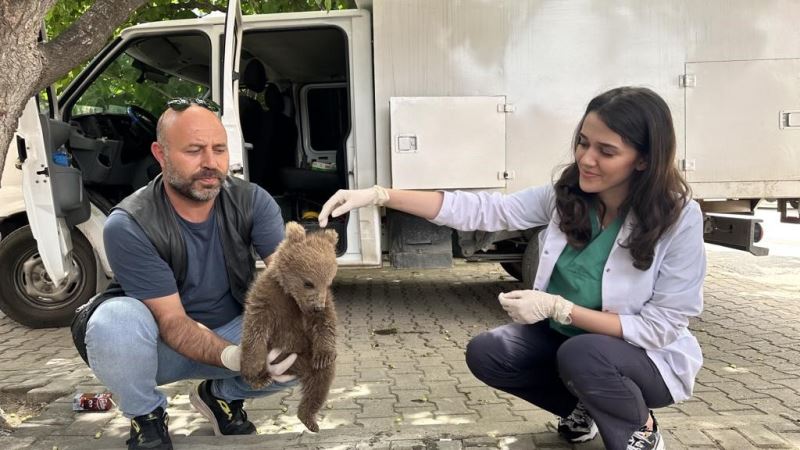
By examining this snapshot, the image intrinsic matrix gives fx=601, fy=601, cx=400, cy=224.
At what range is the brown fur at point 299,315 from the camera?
1.80 metres

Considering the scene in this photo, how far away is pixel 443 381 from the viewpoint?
3717 millimetres

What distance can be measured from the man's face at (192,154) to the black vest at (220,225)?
120 millimetres

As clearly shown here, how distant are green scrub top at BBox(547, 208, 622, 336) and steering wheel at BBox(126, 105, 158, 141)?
14.5ft

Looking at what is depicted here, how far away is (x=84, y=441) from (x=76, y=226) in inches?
111

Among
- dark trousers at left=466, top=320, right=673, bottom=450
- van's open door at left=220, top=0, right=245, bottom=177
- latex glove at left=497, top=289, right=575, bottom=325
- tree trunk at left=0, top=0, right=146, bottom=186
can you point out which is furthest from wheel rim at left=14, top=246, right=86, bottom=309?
dark trousers at left=466, top=320, right=673, bottom=450

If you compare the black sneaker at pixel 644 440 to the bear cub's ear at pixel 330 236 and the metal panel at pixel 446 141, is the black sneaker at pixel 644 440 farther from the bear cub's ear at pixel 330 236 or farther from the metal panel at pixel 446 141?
the metal panel at pixel 446 141

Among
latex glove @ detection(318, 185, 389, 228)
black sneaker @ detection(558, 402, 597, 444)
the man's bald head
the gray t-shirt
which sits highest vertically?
the man's bald head

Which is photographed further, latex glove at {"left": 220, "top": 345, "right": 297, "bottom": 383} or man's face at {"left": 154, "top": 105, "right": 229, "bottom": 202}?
man's face at {"left": 154, "top": 105, "right": 229, "bottom": 202}

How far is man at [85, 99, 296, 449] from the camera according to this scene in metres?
2.27

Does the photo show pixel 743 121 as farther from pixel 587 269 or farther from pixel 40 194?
pixel 40 194

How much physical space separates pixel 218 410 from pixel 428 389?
52.0 inches

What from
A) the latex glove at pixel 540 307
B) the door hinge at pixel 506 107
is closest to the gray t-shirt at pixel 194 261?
the latex glove at pixel 540 307

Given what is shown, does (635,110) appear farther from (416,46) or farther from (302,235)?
(416,46)

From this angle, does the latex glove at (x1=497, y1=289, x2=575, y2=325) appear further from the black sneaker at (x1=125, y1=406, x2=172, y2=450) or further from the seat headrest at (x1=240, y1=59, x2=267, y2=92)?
the seat headrest at (x1=240, y1=59, x2=267, y2=92)
